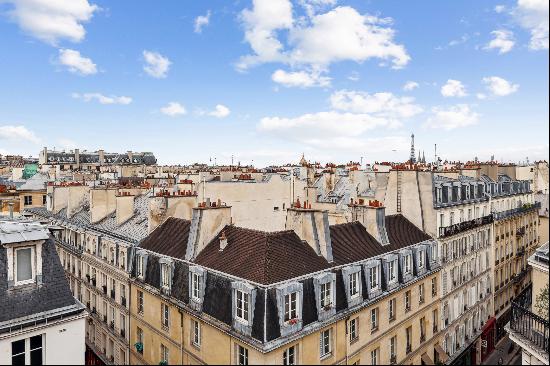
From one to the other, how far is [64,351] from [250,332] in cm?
658

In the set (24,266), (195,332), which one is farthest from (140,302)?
(24,266)

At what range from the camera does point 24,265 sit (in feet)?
46.6

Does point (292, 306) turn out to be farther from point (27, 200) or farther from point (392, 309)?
point (27, 200)

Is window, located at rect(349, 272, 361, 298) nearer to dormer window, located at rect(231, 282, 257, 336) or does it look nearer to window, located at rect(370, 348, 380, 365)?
window, located at rect(370, 348, 380, 365)

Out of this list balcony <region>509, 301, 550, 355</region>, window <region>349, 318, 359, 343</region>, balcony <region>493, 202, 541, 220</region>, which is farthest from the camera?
balcony <region>493, 202, 541, 220</region>

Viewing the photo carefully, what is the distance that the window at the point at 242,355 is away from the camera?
1446 cm

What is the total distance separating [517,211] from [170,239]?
32.0 m

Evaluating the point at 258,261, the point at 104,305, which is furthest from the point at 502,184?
the point at 104,305

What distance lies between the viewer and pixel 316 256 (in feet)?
57.7

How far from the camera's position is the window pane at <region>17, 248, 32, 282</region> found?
46.2 ft

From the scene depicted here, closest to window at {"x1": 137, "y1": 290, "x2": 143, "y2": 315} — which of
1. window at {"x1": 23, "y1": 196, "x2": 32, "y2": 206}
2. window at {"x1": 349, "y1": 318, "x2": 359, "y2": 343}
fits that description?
window at {"x1": 349, "y1": 318, "x2": 359, "y2": 343}

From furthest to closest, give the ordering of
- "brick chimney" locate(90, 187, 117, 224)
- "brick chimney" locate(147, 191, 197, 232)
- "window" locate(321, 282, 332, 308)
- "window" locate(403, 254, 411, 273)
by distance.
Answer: "brick chimney" locate(90, 187, 117, 224), "brick chimney" locate(147, 191, 197, 232), "window" locate(403, 254, 411, 273), "window" locate(321, 282, 332, 308)

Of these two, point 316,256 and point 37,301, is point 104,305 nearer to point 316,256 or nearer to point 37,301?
point 37,301

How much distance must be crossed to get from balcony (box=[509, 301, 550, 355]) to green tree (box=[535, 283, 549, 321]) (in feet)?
0.84
